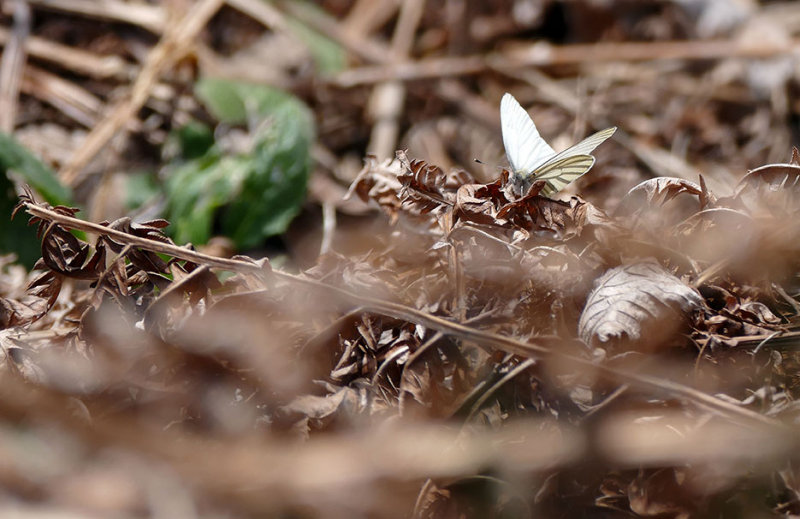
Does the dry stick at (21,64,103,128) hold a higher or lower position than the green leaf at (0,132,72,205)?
higher

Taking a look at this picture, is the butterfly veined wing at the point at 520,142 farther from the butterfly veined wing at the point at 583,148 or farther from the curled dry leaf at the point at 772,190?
the curled dry leaf at the point at 772,190

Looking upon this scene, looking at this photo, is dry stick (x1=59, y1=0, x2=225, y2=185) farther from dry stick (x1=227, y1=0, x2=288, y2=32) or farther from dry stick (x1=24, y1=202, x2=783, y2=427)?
dry stick (x1=24, y1=202, x2=783, y2=427)

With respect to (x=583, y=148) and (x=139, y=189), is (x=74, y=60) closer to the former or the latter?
(x=139, y=189)

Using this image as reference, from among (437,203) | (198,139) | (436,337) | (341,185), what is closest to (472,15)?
(341,185)

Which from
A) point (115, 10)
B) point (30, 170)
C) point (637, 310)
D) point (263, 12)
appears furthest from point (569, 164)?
point (115, 10)

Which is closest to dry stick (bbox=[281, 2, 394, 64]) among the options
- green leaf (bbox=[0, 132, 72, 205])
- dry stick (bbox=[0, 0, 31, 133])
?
dry stick (bbox=[0, 0, 31, 133])
